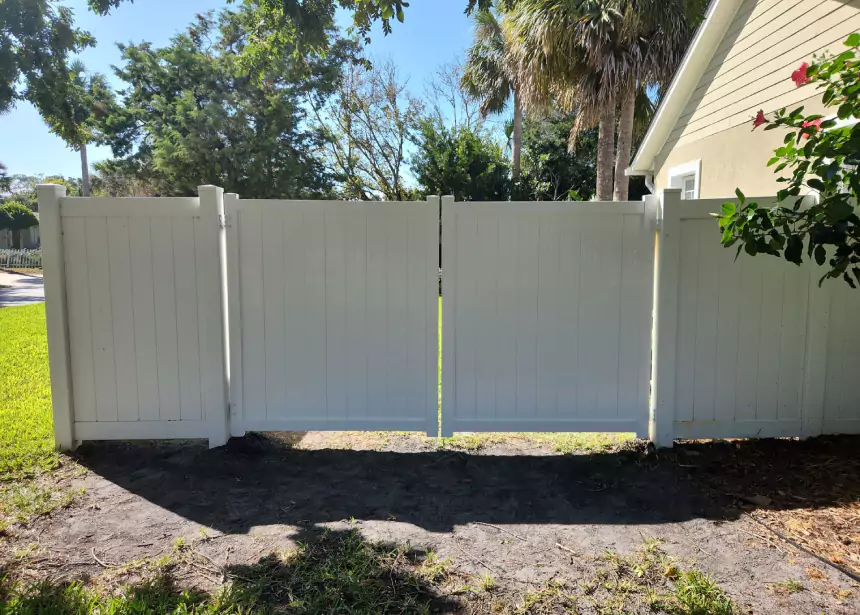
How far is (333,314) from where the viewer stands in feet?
13.3

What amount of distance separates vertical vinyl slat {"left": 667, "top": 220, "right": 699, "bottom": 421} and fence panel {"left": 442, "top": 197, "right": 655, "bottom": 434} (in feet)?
0.76

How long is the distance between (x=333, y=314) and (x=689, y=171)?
237 inches

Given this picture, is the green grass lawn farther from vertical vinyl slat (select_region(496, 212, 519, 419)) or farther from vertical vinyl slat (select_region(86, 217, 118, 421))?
vertical vinyl slat (select_region(496, 212, 519, 419))

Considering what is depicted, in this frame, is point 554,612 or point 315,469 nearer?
point 554,612

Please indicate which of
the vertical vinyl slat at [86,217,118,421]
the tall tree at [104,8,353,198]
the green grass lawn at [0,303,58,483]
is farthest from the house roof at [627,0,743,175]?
the tall tree at [104,8,353,198]

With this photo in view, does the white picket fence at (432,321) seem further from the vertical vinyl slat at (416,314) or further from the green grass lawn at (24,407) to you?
the green grass lawn at (24,407)

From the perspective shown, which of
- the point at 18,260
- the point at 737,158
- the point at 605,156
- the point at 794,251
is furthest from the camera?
the point at 18,260

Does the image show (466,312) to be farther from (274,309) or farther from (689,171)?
(689,171)

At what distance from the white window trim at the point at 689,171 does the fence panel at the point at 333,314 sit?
16.5 ft

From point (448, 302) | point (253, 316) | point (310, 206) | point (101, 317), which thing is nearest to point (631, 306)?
point (448, 302)

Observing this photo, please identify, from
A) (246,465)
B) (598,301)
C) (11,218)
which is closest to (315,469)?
(246,465)

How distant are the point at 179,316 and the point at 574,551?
3.11 metres

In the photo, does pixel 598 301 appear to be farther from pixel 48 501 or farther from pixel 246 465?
pixel 48 501

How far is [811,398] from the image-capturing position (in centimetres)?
410
